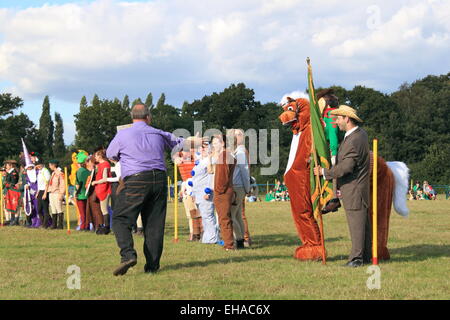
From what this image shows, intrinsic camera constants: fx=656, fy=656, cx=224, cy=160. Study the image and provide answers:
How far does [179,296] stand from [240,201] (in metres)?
5.18

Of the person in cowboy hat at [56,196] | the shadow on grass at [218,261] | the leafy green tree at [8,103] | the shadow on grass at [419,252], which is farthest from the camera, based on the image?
the leafy green tree at [8,103]

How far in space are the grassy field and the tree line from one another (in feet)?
172

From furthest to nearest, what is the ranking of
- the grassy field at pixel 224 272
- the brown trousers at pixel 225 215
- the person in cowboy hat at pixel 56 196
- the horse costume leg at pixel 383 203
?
the person in cowboy hat at pixel 56 196
the brown trousers at pixel 225 215
the horse costume leg at pixel 383 203
the grassy field at pixel 224 272

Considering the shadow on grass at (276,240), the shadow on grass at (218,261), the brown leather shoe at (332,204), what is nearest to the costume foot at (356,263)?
the brown leather shoe at (332,204)

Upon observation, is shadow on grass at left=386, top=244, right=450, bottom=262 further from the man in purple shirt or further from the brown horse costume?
the man in purple shirt

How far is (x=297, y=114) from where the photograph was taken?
9.61m

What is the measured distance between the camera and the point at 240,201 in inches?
460

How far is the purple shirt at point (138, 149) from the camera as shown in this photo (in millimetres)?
8281

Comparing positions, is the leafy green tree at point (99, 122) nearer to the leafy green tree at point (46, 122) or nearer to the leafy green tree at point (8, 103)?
the leafy green tree at point (8, 103)

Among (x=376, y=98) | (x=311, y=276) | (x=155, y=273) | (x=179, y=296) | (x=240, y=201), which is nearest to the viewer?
(x=179, y=296)

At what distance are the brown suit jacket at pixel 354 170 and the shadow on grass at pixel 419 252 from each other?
4.13ft
